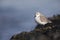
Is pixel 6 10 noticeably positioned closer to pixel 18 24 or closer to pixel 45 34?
pixel 18 24

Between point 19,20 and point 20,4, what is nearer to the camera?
point 19,20

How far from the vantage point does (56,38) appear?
4.36 m

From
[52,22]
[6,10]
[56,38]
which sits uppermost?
[6,10]

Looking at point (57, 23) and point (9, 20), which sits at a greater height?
point (9, 20)

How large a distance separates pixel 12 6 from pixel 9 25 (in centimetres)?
117

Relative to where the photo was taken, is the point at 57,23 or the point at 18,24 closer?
the point at 57,23

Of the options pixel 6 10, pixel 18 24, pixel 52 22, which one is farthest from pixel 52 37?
pixel 6 10

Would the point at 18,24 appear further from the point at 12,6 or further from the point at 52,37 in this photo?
the point at 52,37

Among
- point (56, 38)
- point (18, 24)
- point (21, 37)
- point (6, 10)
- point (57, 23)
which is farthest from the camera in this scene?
point (6, 10)

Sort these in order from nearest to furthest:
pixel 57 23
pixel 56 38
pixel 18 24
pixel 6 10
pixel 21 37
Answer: pixel 56 38, pixel 21 37, pixel 57 23, pixel 18 24, pixel 6 10

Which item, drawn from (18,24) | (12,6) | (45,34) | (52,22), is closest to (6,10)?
(12,6)

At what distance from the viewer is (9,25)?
28.5 ft

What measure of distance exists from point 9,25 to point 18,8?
1207 millimetres

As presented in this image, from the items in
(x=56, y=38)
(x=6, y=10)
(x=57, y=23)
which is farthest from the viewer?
(x=6, y=10)
